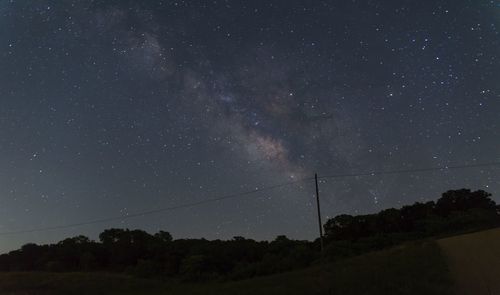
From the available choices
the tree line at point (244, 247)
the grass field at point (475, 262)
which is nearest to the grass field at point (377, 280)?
the grass field at point (475, 262)

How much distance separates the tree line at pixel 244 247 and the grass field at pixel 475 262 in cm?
1503

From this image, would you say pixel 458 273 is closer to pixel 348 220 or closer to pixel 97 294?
pixel 97 294

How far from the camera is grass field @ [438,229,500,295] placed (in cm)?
1788

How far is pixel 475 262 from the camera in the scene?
74.3 ft

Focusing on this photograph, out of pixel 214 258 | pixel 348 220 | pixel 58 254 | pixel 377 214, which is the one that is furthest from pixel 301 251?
pixel 58 254

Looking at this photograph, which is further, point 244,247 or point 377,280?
point 244,247

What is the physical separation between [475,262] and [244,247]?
46354mm

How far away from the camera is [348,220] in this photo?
70312mm

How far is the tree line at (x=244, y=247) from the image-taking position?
50.4m

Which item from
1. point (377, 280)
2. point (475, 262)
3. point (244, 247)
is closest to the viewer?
point (377, 280)

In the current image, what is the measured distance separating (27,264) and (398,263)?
2817 inches

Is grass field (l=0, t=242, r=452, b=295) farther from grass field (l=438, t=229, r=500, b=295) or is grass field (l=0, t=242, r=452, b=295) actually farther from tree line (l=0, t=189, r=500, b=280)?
tree line (l=0, t=189, r=500, b=280)

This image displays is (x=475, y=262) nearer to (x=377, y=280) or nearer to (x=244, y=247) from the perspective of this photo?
(x=377, y=280)

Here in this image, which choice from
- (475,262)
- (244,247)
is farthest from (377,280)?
(244,247)
